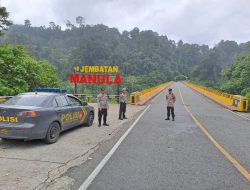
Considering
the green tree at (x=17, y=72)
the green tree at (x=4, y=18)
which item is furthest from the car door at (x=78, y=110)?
the green tree at (x=4, y=18)

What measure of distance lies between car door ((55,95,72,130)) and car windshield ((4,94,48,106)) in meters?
0.55

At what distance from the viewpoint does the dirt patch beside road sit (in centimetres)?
579

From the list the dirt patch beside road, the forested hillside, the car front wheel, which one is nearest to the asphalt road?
the dirt patch beside road

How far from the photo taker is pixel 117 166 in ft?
22.0

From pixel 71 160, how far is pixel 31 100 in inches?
120

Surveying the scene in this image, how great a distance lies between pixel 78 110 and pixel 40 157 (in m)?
3.92

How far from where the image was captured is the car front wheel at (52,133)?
8.84 metres

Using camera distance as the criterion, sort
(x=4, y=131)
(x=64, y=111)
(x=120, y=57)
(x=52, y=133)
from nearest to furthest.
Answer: (x=4, y=131)
(x=52, y=133)
(x=64, y=111)
(x=120, y=57)

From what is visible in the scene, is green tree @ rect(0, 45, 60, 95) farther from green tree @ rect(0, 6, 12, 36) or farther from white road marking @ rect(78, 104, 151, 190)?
white road marking @ rect(78, 104, 151, 190)

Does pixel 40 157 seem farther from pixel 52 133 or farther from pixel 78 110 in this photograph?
pixel 78 110

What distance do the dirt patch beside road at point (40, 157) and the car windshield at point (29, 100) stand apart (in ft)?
3.71

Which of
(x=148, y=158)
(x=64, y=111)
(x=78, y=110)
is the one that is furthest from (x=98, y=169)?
(x=78, y=110)

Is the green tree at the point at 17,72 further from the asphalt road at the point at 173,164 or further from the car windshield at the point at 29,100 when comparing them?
the asphalt road at the point at 173,164

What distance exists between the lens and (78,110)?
11.2m
